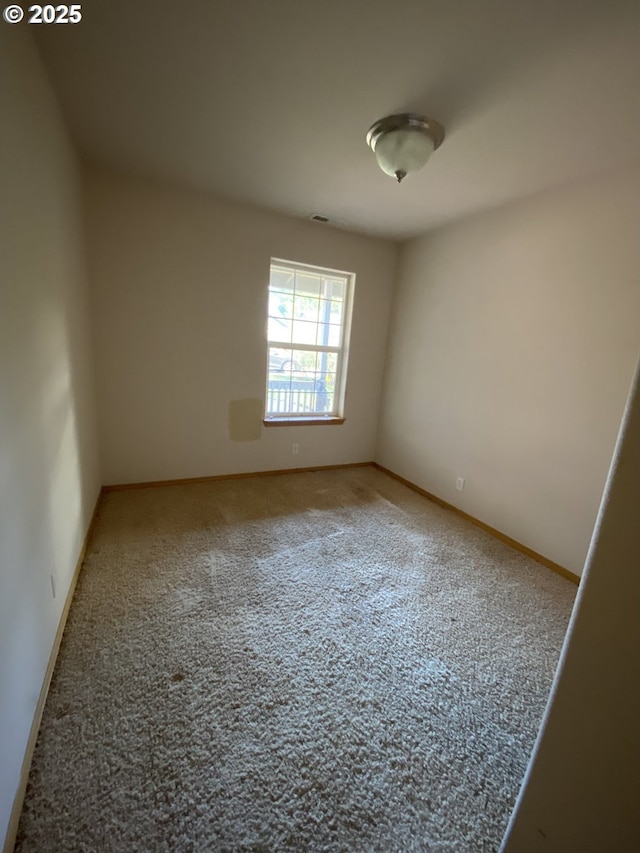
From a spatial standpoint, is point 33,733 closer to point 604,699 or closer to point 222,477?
point 604,699

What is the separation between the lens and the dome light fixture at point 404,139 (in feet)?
5.68

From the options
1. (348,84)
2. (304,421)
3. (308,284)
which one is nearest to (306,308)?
(308,284)

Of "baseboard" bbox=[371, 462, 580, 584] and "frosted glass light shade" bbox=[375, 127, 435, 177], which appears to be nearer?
"frosted glass light shade" bbox=[375, 127, 435, 177]

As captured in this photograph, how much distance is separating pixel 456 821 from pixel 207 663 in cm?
101

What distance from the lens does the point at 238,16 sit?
1.25 m

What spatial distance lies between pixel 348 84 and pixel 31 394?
1.87 metres

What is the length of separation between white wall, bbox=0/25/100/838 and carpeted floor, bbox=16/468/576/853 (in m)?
0.22

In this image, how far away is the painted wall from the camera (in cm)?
54

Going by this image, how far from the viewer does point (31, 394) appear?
4.31 ft

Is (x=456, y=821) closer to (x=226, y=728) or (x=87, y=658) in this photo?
(x=226, y=728)

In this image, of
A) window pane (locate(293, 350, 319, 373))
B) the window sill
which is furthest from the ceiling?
the window sill

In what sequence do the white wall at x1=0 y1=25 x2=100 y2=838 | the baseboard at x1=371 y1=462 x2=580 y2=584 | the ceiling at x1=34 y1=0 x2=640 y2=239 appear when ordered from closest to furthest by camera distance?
1. the white wall at x1=0 y1=25 x2=100 y2=838
2. the ceiling at x1=34 y1=0 x2=640 y2=239
3. the baseboard at x1=371 y1=462 x2=580 y2=584

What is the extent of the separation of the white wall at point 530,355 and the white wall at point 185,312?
3.25ft

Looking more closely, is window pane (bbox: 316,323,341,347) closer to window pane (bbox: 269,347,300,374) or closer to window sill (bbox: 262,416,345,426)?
window pane (bbox: 269,347,300,374)
